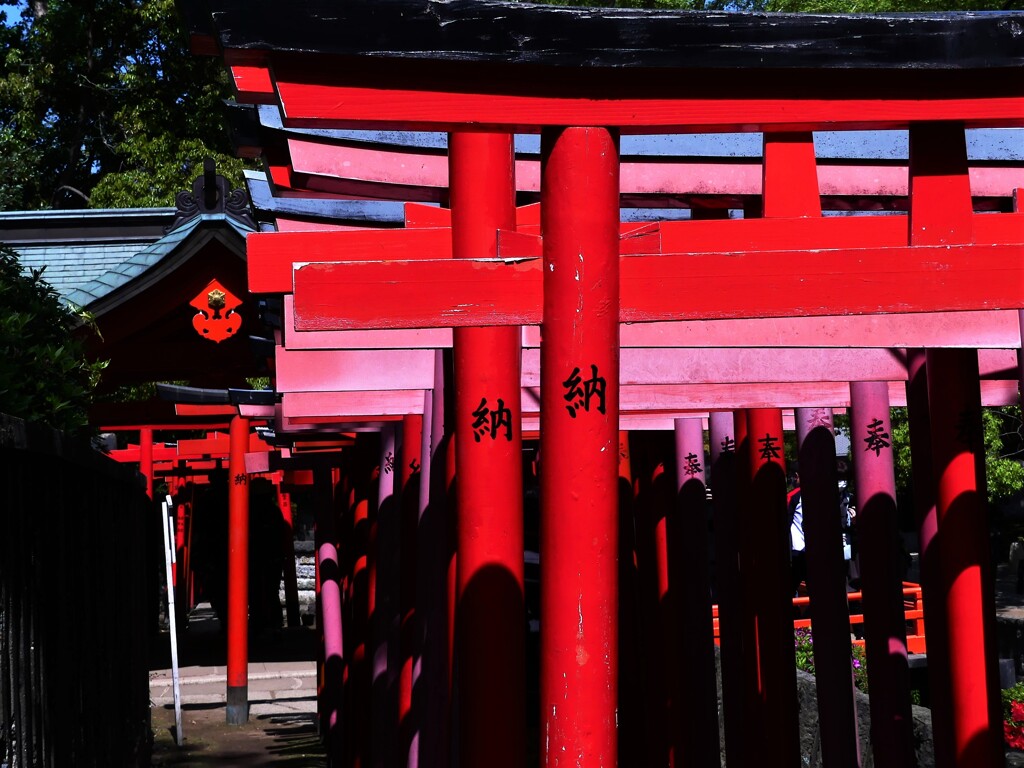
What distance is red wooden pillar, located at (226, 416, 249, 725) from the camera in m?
13.7

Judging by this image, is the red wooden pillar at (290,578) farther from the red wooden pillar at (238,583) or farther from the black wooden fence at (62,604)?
the black wooden fence at (62,604)

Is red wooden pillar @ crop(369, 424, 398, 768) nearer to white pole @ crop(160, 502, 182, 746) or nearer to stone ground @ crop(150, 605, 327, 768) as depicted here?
stone ground @ crop(150, 605, 327, 768)

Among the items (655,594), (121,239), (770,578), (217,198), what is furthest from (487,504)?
(121,239)

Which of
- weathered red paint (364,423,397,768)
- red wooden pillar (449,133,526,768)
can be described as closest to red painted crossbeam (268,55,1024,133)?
red wooden pillar (449,133,526,768)

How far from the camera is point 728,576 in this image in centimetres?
717

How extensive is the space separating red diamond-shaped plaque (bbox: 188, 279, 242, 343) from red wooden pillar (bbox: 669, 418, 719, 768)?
5849 millimetres

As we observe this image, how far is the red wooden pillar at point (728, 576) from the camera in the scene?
704cm

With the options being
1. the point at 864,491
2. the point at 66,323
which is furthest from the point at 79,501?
the point at 864,491

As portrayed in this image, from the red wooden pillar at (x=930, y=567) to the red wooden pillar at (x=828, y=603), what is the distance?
0.58 m

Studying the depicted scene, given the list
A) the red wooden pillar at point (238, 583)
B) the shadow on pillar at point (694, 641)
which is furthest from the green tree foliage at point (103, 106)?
A: the shadow on pillar at point (694, 641)

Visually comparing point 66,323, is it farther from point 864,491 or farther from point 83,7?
point 83,7

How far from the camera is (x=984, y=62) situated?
11.7 feet

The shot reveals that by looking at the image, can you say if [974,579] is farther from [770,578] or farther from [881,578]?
[770,578]

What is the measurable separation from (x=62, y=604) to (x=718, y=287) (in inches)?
110
